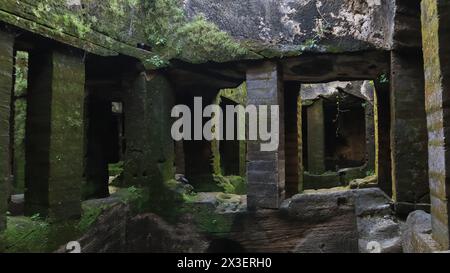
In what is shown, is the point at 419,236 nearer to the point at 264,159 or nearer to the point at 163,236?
the point at 264,159

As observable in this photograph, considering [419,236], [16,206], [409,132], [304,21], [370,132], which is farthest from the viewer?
[370,132]

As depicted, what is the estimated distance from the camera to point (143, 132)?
6.62 meters

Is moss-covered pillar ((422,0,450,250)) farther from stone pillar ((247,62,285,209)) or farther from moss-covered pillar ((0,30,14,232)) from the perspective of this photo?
moss-covered pillar ((0,30,14,232))

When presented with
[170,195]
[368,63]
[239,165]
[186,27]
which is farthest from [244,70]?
[239,165]

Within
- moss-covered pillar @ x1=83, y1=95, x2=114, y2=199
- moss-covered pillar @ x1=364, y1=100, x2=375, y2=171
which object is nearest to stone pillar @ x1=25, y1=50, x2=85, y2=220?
moss-covered pillar @ x1=83, y1=95, x2=114, y2=199

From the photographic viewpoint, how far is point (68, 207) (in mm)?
5188

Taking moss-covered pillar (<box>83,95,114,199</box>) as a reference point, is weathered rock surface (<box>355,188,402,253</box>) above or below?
below

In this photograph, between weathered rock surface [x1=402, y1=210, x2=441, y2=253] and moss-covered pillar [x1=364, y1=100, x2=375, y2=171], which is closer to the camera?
weathered rock surface [x1=402, y1=210, x2=441, y2=253]

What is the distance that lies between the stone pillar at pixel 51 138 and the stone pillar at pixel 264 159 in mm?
2783

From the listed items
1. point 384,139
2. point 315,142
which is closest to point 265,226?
point 384,139

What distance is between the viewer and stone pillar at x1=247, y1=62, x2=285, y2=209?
246 inches

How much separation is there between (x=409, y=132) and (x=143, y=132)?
4364 mm

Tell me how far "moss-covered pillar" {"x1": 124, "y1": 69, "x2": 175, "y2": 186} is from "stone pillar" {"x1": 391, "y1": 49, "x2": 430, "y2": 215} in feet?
12.9
